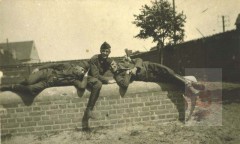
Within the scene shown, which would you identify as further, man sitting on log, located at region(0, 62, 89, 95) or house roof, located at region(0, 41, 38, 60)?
house roof, located at region(0, 41, 38, 60)

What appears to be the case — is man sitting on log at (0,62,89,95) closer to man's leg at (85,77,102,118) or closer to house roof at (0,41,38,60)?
man's leg at (85,77,102,118)

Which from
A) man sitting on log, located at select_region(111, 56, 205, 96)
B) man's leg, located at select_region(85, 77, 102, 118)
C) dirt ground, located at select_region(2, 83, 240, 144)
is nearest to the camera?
dirt ground, located at select_region(2, 83, 240, 144)

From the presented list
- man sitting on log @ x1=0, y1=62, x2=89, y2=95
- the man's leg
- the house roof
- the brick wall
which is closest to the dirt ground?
the brick wall

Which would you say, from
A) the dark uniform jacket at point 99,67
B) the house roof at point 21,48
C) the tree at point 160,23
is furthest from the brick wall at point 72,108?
the house roof at point 21,48

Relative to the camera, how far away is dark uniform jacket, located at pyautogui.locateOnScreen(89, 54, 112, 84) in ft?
19.4

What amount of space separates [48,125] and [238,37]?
1131 centimetres

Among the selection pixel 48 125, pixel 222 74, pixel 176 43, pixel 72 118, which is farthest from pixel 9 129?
pixel 176 43

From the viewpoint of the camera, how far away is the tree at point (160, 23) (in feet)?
64.1

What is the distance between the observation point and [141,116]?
5879mm

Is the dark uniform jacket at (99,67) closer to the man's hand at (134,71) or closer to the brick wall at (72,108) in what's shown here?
the brick wall at (72,108)

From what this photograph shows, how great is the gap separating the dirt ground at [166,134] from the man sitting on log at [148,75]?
72 cm

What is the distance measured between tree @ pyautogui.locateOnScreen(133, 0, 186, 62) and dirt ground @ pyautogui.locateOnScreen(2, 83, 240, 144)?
1376 cm

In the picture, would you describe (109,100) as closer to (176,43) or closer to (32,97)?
(32,97)

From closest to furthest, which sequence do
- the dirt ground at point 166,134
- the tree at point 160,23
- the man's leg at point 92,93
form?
1. the dirt ground at point 166,134
2. the man's leg at point 92,93
3. the tree at point 160,23
